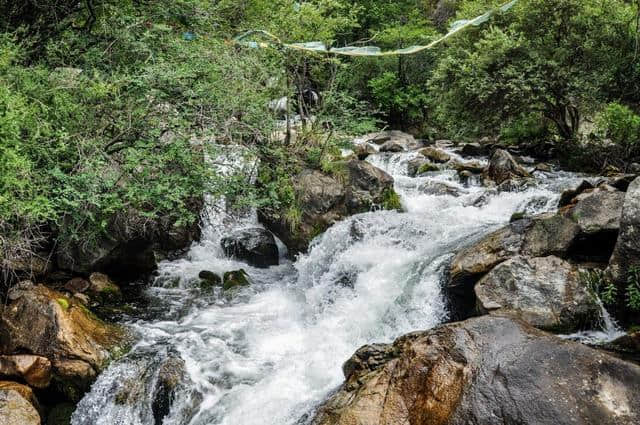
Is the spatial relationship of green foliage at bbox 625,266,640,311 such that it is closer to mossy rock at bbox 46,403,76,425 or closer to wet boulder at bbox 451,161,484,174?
mossy rock at bbox 46,403,76,425

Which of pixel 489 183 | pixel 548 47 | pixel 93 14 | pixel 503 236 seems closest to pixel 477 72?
pixel 548 47

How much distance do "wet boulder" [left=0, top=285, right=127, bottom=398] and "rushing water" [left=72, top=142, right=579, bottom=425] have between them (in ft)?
0.81

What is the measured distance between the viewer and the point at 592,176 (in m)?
11.4

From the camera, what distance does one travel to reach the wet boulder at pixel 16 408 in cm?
443

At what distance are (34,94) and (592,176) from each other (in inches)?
492

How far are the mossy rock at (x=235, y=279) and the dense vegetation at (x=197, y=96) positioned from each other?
142cm

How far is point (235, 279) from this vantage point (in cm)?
845

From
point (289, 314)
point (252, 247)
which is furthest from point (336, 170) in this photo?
point (289, 314)

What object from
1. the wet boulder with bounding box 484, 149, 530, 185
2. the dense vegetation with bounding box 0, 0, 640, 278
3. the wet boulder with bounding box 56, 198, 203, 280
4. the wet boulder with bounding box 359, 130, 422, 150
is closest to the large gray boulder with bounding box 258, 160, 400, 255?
the dense vegetation with bounding box 0, 0, 640, 278

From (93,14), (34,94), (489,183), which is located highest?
(93,14)

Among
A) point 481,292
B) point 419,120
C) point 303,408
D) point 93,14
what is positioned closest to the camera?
point 303,408

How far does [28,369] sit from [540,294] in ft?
20.5

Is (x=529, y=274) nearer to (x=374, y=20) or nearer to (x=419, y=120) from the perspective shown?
(x=419, y=120)

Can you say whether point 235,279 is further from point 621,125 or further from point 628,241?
point 621,125
